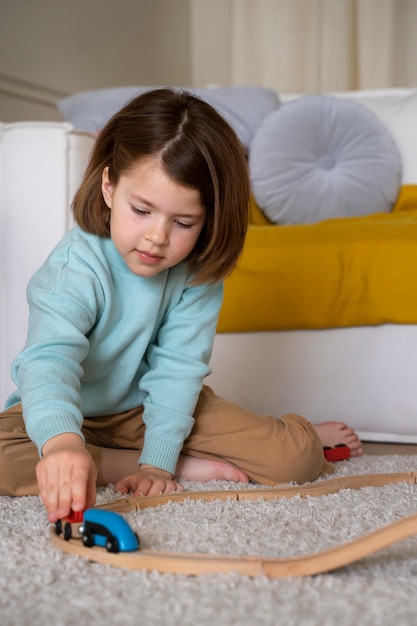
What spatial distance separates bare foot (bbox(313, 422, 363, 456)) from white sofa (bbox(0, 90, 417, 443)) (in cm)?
16

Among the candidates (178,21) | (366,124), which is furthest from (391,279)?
(178,21)

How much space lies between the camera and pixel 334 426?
1430mm

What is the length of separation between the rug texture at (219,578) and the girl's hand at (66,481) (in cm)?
4

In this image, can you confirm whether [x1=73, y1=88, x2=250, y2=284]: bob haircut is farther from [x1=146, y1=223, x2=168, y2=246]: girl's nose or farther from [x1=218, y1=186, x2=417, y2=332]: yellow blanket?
[x1=218, y1=186, x2=417, y2=332]: yellow blanket

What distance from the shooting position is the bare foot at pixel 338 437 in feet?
4.62

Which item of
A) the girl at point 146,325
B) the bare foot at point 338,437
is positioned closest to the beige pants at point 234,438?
the girl at point 146,325

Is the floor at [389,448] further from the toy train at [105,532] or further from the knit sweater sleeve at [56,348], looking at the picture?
the toy train at [105,532]

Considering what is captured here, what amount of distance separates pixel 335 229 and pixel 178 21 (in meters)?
2.44

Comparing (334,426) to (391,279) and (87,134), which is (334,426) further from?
(87,134)

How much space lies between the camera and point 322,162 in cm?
219

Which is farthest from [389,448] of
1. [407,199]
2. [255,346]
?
[407,199]

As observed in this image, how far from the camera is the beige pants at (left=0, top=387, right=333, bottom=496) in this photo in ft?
3.94

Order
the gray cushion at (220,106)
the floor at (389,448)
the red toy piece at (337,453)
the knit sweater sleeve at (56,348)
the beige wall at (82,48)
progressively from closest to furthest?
the knit sweater sleeve at (56,348) < the red toy piece at (337,453) < the floor at (389,448) < the gray cushion at (220,106) < the beige wall at (82,48)

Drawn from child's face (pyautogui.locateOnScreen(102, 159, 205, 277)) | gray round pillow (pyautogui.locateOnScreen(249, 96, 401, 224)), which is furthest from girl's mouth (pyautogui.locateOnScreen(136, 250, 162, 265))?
gray round pillow (pyautogui.locateOnScreen(249, 96, 401, 224))
